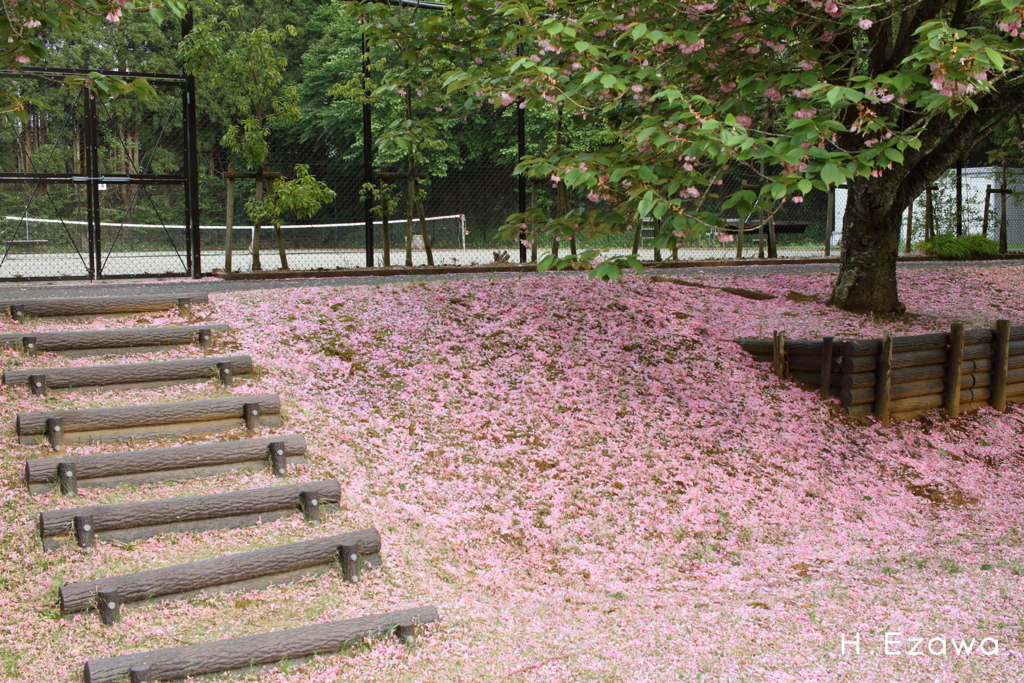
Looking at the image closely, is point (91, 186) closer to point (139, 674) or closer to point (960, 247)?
point (139, 674)

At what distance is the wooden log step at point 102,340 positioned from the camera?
7.12 metres

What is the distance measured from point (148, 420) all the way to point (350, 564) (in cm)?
198

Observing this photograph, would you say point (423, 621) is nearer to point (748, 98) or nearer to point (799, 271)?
point (748, 98)

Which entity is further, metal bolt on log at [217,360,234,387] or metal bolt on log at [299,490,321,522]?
metal bolt on log at [217,360,234,387]

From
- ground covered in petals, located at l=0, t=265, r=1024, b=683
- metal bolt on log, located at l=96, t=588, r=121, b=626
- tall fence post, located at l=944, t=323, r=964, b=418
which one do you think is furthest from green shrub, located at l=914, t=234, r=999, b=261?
metal bolt on log, located at l=96, t=588, r=121, b=626

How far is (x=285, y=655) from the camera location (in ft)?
14.7

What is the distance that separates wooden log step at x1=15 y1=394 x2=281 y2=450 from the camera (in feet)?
19.6

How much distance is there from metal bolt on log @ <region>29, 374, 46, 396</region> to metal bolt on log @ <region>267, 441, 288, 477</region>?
5.88ft

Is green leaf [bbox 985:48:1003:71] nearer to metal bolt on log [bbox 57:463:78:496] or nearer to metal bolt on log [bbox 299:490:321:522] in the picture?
metal bolt on log [bbox 299:490:321:522]

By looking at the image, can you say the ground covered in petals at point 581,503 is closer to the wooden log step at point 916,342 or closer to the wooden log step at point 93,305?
the wooden log step at point 93,305

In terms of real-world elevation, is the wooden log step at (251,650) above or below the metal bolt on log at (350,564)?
below

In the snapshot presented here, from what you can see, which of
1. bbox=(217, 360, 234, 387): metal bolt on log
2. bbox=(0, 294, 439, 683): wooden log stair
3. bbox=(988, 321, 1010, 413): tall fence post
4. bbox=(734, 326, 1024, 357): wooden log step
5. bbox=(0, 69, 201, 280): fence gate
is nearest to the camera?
bbox=(0, 294, 439, 683): wooden log stair

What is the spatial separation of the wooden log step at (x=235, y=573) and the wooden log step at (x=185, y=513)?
1.48 ft

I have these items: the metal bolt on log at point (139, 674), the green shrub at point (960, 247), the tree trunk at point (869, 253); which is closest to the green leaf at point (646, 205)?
the metal bolt on log at point (139, 674)
